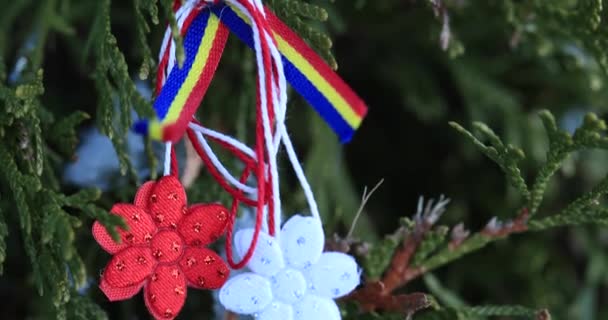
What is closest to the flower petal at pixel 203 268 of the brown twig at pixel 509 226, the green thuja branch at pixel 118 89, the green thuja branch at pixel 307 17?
the green thuja branch at pixel 118 89

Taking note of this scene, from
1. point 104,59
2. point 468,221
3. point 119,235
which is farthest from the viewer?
point 468,221

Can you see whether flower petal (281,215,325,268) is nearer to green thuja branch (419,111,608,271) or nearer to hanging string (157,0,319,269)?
hanging string (157,0,319,269)

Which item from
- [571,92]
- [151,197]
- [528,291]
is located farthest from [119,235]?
[571,92]

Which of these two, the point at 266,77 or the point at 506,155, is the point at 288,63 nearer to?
the point at 266,77

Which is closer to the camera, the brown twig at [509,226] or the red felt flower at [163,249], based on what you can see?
the red felt flower at [163,249]

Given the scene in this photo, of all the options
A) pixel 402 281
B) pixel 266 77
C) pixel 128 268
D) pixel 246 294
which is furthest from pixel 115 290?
pixel 402 281

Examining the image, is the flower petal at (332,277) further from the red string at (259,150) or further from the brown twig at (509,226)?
the brown twig at (509,226)

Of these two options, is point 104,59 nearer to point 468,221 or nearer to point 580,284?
point 468,221

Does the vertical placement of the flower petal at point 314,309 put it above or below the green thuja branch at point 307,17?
below
